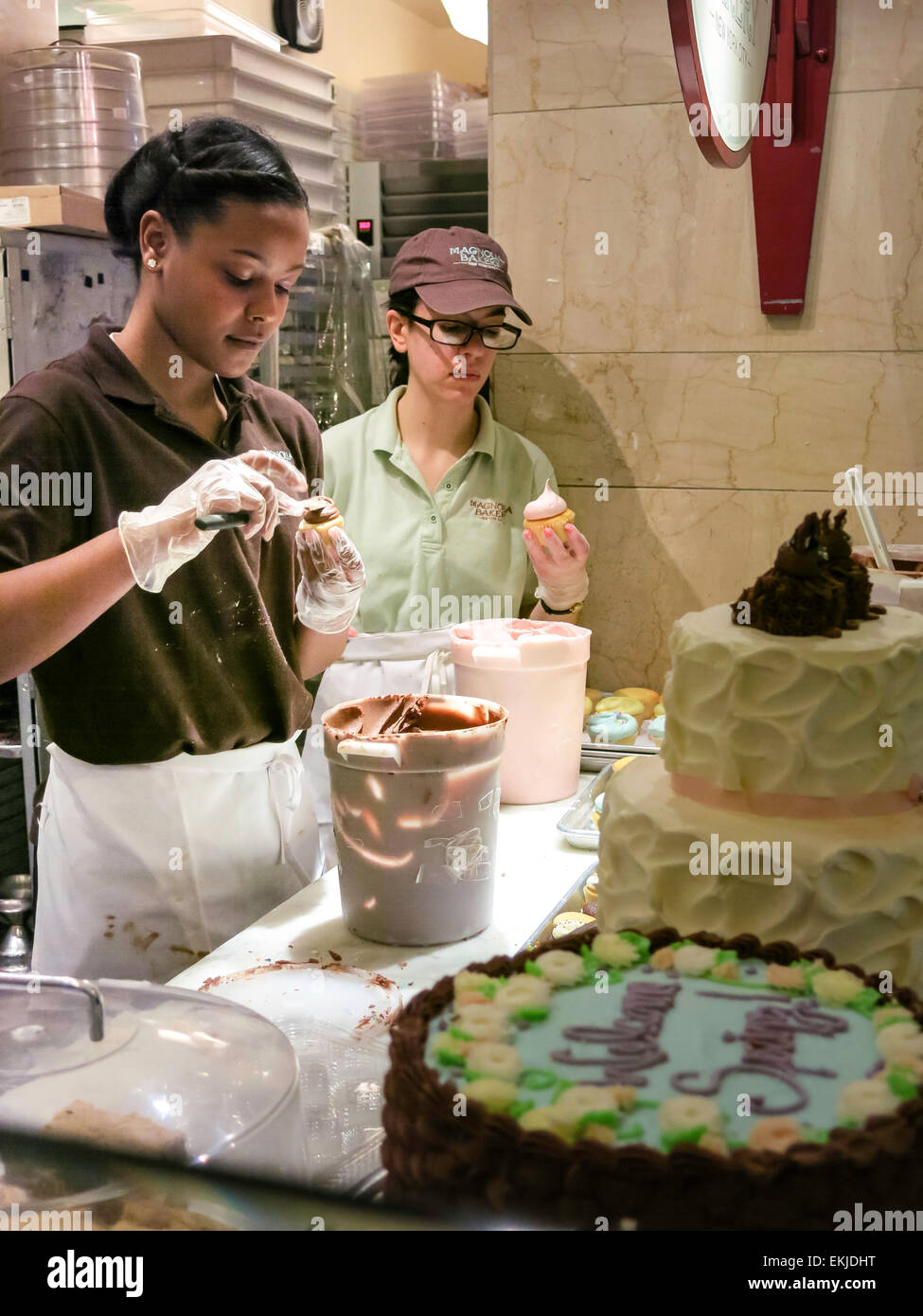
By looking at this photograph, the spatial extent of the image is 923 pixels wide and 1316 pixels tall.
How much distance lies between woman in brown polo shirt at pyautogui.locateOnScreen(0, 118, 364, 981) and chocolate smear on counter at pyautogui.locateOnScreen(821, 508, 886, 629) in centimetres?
69

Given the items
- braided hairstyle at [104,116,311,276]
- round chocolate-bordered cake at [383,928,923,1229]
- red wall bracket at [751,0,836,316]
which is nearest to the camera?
round chocolate-bordered cake at [383,928,923,1229]

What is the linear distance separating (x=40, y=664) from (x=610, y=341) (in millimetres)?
952

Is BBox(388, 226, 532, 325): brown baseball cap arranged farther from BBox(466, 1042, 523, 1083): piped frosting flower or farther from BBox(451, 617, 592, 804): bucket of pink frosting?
BBox(466, 1042, 523, 1083): piped frosting flower

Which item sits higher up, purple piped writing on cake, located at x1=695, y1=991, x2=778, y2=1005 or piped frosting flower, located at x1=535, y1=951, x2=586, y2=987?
piped frosting flower, located at x1=535, y1=951, x2=586, y2=987

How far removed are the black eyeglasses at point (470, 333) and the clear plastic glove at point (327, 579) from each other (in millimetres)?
442

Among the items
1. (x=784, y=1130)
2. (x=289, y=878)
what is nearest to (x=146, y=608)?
(x=289, y=878)

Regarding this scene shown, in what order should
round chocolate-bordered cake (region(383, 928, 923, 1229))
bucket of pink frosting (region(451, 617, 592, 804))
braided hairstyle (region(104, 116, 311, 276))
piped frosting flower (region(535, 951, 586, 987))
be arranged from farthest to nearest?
1. bucket of pink frosting (region(451, 617, 592, 804))
2. braided hairstyle (region(104, 116, 311, 276))
3. piped frosting flower (region(535, 951, 586, 987))
4. round chocolate-bordered cake (region(383, 928, 923, 1229))

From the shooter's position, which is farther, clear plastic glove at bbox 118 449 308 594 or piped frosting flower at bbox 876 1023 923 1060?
clear plastic glove at bbox 118 449 308 594

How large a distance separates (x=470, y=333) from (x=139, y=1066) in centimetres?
138

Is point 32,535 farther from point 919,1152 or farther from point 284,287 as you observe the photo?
point 919,1152

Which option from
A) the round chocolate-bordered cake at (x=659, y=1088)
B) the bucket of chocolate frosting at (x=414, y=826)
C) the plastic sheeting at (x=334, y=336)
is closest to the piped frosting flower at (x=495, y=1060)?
the round chocolate-bordered cake at (x=659, y=1088)

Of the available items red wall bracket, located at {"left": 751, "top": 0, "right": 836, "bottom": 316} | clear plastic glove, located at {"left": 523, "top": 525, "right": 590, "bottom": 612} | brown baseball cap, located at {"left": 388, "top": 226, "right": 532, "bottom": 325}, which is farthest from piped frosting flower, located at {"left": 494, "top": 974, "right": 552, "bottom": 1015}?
brown baseball cap, located at {"left": 388, "top": 226, "right": 532, "bottom": 325}

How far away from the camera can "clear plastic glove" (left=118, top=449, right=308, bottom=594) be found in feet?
4.33

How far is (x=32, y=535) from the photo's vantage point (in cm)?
135
